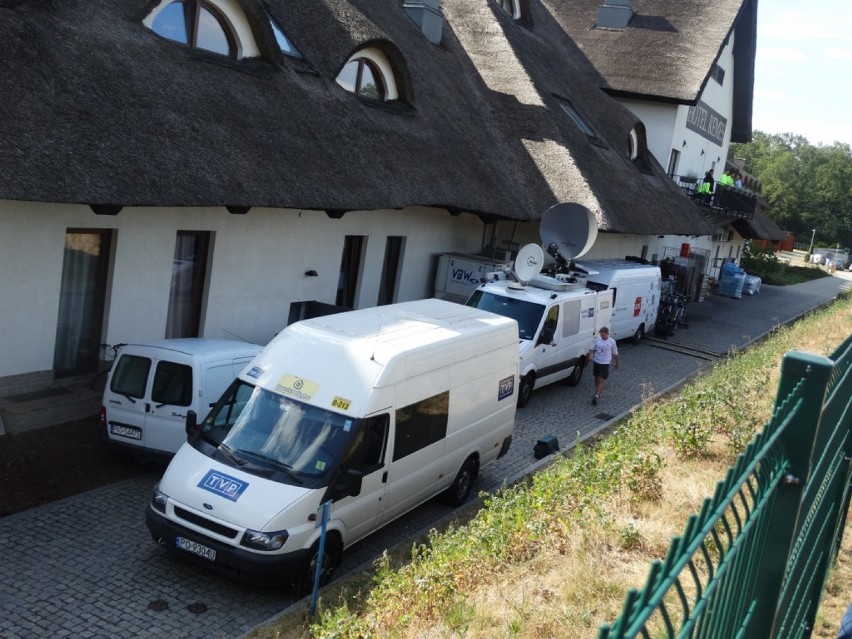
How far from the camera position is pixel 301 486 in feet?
27.0

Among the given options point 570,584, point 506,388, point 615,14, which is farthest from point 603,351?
point 615,14

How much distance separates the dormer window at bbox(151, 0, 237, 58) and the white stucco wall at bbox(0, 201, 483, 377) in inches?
113

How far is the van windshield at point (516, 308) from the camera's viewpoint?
15.7 metres

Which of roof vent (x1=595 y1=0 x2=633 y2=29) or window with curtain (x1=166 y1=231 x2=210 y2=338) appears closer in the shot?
window with curtain (x1=166 y1=231 x2=210 y2=338)

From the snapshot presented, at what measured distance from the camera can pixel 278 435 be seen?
28.7ft

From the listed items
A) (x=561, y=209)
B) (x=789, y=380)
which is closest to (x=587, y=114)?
(x=561, y=209)

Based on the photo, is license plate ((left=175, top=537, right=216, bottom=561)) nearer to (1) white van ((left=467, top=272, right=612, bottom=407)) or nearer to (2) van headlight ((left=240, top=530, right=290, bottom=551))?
(2) van headlight ((left=240, top=530, right=290, bottom=551))

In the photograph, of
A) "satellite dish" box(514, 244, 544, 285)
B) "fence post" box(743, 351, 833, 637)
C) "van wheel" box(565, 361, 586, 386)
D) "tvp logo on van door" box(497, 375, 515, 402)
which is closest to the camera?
"fence post" box(743, 351, 833, 637)

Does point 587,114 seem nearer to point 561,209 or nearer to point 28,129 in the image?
point 561,209

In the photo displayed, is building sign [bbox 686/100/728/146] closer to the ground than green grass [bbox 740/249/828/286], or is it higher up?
higher up

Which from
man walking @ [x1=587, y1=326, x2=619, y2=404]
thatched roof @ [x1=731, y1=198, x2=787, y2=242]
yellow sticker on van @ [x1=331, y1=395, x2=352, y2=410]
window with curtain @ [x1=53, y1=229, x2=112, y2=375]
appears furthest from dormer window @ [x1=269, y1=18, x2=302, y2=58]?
thatched roof @ [x1=731, y1=198, x2=787, y2=242]

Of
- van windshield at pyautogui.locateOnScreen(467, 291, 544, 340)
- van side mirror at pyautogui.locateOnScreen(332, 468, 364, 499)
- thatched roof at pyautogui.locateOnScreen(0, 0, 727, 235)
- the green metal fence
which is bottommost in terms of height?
van side mirror at pyautogui.locateOnScreen(332, 468, 364, 499)

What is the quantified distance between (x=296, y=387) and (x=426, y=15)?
16113 millimetres

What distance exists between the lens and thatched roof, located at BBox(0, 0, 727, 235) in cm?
1036
